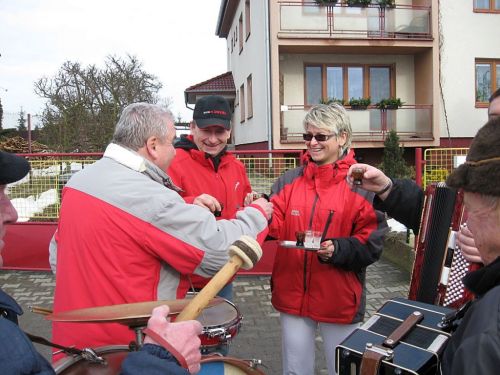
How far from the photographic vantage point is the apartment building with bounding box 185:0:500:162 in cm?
1438

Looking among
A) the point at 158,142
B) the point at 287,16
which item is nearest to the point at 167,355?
the point at 158,142

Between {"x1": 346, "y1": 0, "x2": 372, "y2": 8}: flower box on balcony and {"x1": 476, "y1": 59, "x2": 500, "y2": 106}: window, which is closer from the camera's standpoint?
{"x1": 346, "y1": 0, "x2": 372, "y2": 8}: flower box on balcony

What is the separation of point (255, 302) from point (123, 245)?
A: 4291mm

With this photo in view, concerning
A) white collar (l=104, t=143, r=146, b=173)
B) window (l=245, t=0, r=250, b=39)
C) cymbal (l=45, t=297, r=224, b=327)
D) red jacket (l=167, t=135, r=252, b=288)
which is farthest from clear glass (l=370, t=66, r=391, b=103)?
cymbal (l=45, t=297, r=224, b=327)

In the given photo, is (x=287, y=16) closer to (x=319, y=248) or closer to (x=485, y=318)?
(x=319, y=248)

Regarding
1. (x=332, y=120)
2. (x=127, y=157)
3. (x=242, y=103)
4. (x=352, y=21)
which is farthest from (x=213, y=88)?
(x=127, y=157)

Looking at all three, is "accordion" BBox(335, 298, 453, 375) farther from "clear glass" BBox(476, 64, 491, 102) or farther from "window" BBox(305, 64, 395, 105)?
"clear glass" BBox(476, 64, 491, 102)

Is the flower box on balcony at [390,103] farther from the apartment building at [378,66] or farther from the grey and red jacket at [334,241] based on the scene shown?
the grey and red jacket at [334,241]

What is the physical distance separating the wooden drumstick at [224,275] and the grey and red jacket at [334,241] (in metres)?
1.32

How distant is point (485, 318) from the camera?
1.05 meters

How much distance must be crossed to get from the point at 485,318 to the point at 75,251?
157 cm

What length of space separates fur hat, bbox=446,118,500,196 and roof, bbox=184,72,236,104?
1919 centimetres

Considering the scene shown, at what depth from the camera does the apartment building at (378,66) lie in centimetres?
1438

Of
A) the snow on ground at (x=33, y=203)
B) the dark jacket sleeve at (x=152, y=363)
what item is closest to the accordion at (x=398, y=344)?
the dark jacket sleeve at (x=152, y=363)
